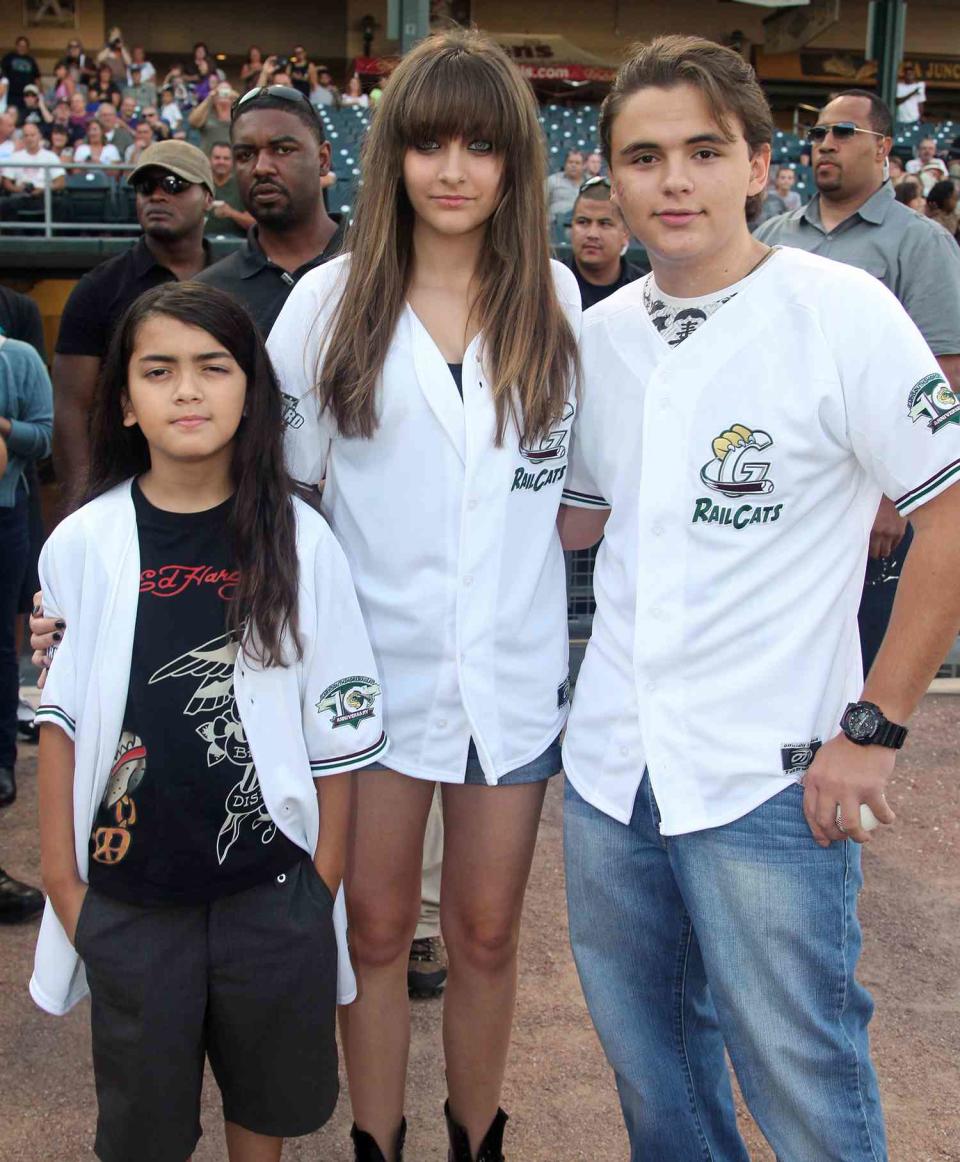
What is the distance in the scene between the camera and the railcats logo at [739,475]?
1852 millimetres

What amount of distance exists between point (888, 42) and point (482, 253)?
1701 cm

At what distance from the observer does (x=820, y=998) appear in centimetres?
180

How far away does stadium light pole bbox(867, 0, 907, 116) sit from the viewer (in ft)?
53.6

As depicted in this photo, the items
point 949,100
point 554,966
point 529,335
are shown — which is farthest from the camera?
point 949,100

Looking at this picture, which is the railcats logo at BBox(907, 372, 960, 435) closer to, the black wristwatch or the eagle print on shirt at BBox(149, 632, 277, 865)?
the black wristwatch

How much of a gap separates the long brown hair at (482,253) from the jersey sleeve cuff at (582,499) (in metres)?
0.17

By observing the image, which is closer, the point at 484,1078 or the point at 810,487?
the point at 810,487

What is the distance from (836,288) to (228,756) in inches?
47.9

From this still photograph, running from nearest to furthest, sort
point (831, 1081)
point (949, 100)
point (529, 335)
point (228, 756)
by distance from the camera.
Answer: point (831, 1081) → point (228, 756) → point (529, 335) → point (949, 100)

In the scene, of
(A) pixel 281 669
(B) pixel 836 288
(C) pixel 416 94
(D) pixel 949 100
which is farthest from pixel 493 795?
(D) pixel 949 100

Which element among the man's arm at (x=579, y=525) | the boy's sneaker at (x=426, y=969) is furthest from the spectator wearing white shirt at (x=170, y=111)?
the man's arm at (x=579, y=525)

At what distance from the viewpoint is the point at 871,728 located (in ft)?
5.94

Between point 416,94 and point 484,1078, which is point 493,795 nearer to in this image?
point 484,1078

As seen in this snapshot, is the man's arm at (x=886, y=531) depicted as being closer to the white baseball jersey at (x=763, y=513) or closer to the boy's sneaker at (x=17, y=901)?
the white baseball jersey at (x=763, y=513)
